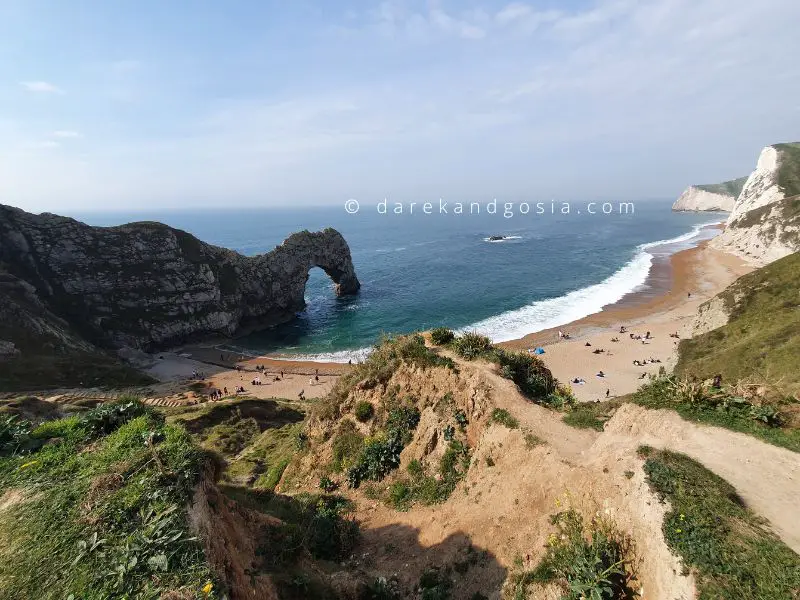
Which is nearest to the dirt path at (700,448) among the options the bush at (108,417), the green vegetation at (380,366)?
the green vegetation at (380,366)

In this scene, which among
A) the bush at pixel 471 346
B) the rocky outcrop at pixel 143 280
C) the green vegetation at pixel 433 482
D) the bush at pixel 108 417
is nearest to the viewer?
the bush at pixel 108 417

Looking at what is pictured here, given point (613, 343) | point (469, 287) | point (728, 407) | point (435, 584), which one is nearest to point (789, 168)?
point (469, 287)

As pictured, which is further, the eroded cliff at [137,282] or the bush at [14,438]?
the eroded cliff at [137,282]

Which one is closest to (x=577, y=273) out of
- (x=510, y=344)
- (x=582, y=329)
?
(x=582, y=329)

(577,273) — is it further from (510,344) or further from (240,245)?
(240,245)

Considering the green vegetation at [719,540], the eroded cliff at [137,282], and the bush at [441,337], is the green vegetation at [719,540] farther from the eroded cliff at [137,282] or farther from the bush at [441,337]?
the eroded cliff at [137,282]

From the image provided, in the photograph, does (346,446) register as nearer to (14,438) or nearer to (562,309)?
(14,438)
